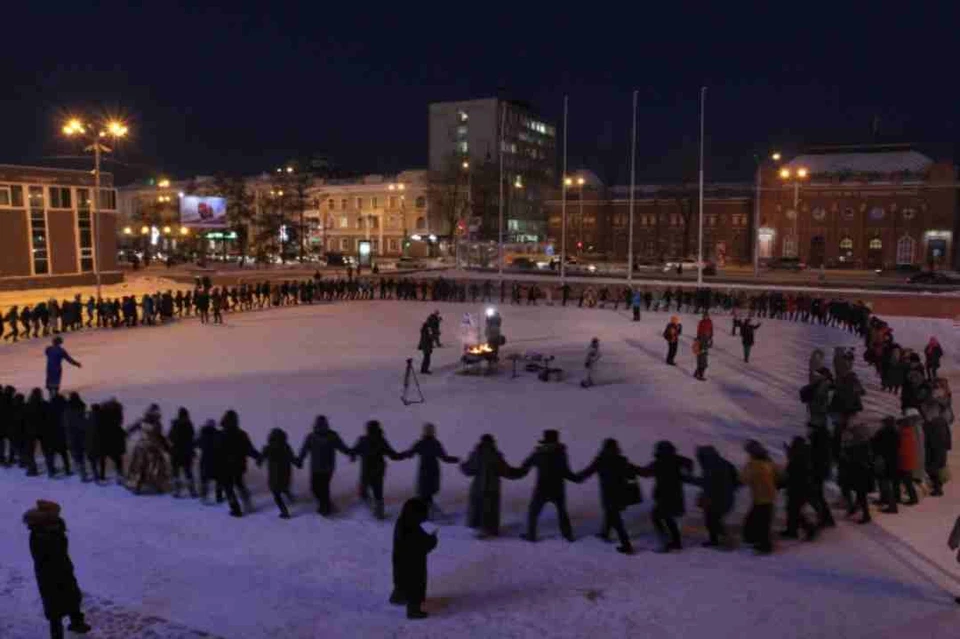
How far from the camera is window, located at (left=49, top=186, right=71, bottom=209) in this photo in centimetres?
4222

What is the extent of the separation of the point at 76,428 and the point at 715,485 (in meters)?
8.34

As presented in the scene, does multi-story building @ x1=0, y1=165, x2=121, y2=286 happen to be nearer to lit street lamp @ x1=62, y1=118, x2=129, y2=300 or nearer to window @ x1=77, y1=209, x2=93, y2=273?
window @ x1=77, y1=209, x2=93, y2=273

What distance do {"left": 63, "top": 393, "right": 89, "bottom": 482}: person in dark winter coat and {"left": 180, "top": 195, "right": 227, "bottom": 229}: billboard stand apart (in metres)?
50.9

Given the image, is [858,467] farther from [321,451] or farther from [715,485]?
[321,451]

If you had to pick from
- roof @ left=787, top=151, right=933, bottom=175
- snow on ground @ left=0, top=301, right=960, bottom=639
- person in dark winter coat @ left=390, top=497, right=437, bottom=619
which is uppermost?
roof @ left=787, top=151, right=933, bottom=175

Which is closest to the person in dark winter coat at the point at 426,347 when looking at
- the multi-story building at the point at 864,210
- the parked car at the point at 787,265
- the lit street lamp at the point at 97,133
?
the lit street lamp at the point at 97,133

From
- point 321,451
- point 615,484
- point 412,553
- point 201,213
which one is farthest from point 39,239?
point 412,553

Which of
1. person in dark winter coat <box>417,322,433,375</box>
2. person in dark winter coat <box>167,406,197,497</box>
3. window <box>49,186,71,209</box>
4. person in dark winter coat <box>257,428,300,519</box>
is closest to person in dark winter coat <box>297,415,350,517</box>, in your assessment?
person in dark winter coat <box>257,428,300,519</box>

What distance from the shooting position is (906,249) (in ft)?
217

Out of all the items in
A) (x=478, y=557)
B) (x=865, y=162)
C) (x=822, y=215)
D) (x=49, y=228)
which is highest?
(x=865, y=162)

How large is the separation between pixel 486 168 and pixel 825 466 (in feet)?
244

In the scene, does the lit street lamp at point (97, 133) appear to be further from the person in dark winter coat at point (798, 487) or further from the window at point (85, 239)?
the person in dark winter coat at point (798, 487)

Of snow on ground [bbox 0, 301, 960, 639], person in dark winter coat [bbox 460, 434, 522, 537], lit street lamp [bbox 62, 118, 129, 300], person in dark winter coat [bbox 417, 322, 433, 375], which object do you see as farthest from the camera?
lit street lamp [bbox 62, 118, 129, 300]

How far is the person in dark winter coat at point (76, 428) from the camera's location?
1073 centimetres
